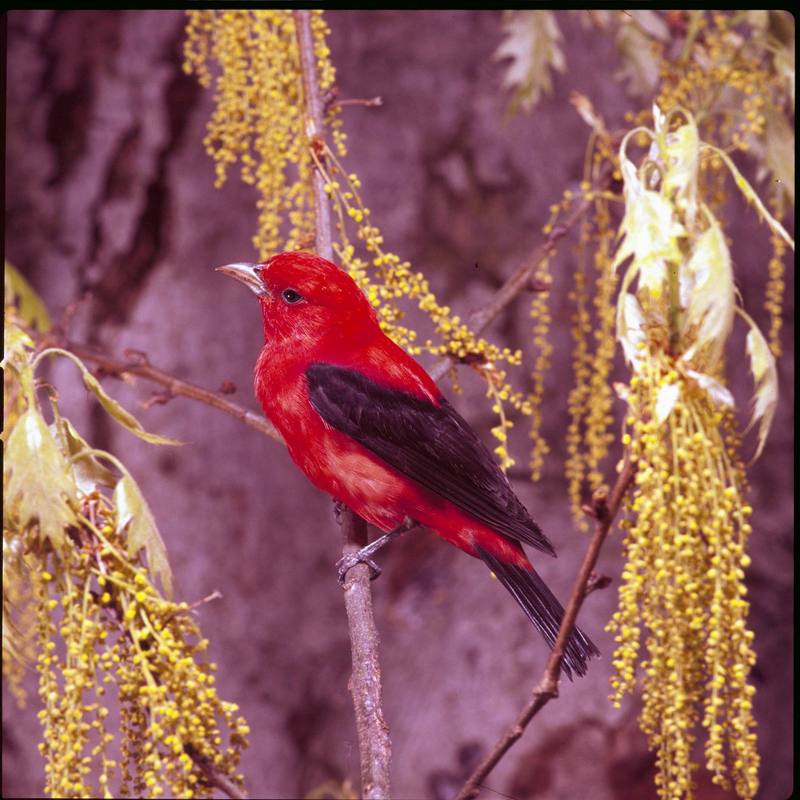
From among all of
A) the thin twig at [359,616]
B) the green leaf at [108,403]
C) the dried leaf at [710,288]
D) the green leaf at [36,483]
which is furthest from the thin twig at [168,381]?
the dried leaf at [710,288]

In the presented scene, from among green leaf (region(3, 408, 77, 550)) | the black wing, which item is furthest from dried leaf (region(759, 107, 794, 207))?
green leaf (region(3, 408, 77, 550))

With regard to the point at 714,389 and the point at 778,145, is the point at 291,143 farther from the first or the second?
the point at 714,389

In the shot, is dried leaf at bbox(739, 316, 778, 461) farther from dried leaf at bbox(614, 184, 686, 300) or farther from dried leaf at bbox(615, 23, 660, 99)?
dried leaf at bbox(615, 23, 660, 99)

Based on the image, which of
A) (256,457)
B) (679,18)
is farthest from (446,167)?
(256,457)

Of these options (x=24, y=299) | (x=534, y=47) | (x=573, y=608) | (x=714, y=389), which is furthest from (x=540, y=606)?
(x=24, y=299)

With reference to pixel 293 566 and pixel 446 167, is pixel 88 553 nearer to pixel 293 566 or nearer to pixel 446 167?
pixel 293 566

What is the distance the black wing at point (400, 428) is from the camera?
128 cm

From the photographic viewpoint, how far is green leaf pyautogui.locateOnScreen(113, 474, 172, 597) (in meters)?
0.98

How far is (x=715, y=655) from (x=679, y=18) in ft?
3.95

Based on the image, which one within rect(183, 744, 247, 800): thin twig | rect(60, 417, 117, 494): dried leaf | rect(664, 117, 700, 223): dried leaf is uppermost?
rect(664, 117, 700, 223): dried leaf

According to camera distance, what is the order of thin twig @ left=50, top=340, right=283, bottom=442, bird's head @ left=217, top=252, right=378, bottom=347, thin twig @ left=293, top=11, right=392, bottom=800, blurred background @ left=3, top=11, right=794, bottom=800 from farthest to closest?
blurred background @ left=3, top=11, right=794, bottom=800 < thin twig @ left=50, top=340, right=283, bottom=442 < bird's head @ left=217, top=252, right=378, bottom=347 < thin twig @ left=293, top=11, right=392, bottom=800

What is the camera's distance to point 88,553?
96 cm

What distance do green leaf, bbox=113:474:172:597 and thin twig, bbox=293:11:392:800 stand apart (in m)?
0.20

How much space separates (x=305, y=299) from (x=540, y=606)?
466mm
